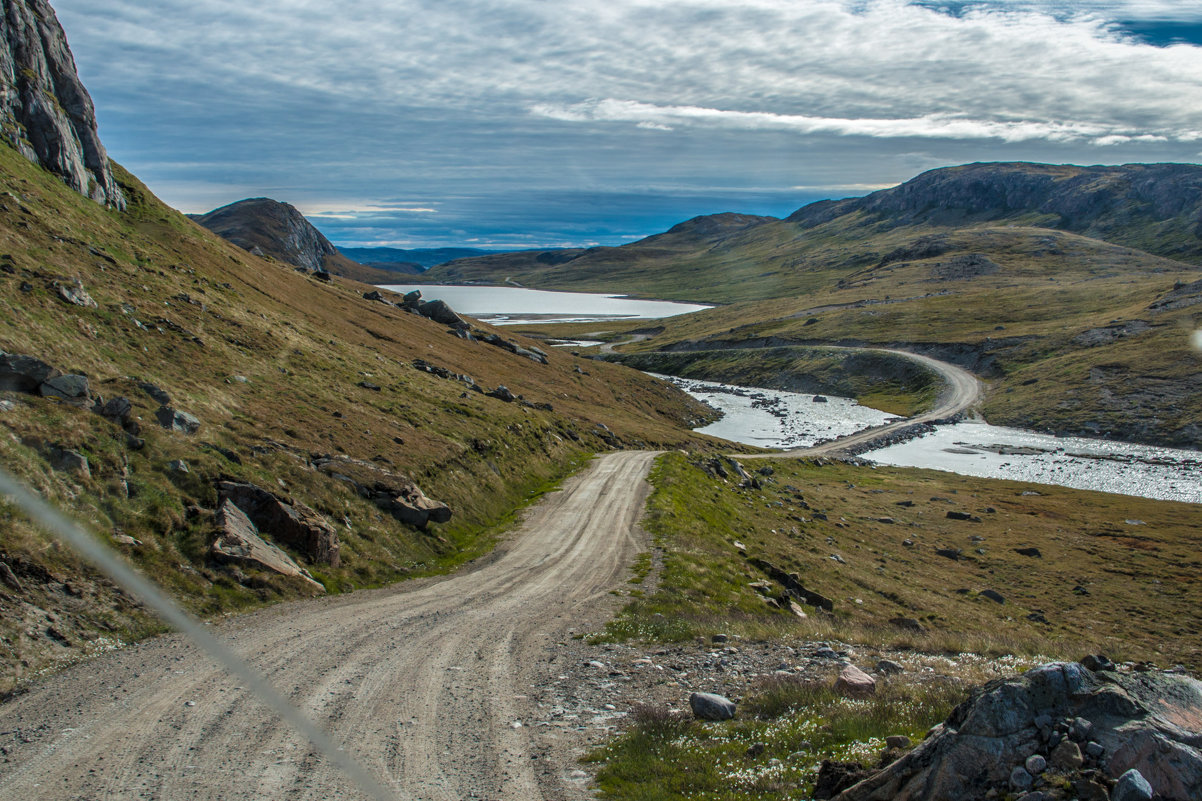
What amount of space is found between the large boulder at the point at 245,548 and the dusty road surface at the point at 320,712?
70.7 inches

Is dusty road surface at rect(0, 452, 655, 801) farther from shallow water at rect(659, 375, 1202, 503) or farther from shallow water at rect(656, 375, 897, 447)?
shallow water at rect(656, 375, 897, 447)

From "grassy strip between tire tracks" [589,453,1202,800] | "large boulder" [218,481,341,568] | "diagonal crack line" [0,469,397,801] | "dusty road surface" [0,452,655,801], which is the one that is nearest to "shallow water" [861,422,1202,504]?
"grassy strip between tire tracks" [589,453,1202,800]

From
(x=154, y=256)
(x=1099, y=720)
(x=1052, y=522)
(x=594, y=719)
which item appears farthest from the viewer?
(x=1052, y=522)

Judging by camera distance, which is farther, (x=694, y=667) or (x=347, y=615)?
(x=347, y=615)

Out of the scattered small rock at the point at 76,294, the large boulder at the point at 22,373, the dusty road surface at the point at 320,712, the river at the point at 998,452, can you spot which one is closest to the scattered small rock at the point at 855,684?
the dusty road surface at the point at 320,712

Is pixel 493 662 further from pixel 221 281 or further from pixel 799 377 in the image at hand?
pixel 799 377

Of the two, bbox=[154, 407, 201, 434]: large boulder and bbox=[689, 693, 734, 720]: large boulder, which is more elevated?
bbox=[154, 407, 201, 434]: large boulder

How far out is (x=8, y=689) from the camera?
13.9 m

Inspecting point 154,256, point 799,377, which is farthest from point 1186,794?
point 799,377

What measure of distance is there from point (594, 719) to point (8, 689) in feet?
42.0

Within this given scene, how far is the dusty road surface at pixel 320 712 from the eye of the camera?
1170 centimetres

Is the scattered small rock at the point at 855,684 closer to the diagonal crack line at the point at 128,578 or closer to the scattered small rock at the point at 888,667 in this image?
the scattered small rock at the point at 888,667

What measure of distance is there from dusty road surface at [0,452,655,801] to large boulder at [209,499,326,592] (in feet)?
5.90

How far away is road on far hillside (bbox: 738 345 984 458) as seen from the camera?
326 feet
